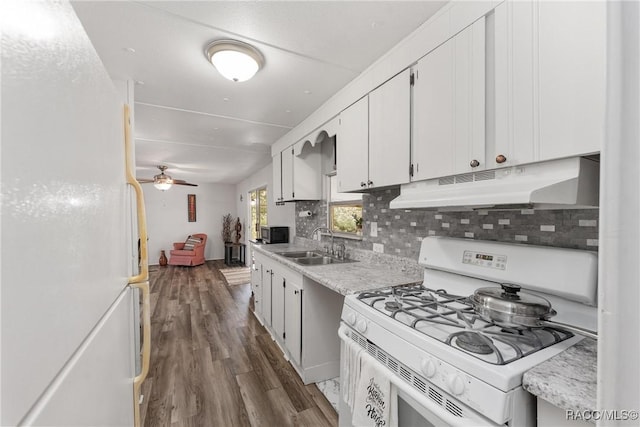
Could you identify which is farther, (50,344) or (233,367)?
(233,367)

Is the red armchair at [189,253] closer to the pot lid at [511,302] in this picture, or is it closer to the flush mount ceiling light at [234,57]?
the flush mount ceiling light at [234,57]

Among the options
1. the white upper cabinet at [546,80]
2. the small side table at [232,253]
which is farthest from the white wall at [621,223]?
the small side table at [232,253]

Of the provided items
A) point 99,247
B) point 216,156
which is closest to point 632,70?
point 99,247

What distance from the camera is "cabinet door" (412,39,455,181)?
136cm

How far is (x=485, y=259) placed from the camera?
1.32 meters

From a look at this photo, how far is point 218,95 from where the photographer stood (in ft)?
7.96

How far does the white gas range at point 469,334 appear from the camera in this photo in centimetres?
78

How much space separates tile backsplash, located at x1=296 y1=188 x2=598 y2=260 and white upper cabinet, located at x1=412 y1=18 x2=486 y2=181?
14.4 inches

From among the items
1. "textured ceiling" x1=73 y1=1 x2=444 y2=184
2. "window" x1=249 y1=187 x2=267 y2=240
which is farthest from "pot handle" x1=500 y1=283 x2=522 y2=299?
"window" x1=249 y1=187 x2=267 y2=240

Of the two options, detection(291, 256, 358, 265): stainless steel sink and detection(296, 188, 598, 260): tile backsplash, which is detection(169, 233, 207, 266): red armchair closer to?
detection(291, 256, 358, 265): stainless steel sink

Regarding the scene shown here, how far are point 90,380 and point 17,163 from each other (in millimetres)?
554

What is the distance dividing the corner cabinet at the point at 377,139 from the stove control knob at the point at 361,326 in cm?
86

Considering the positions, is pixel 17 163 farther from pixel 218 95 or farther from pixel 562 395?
pixel 218 95

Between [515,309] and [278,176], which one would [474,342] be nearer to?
[515,309]
